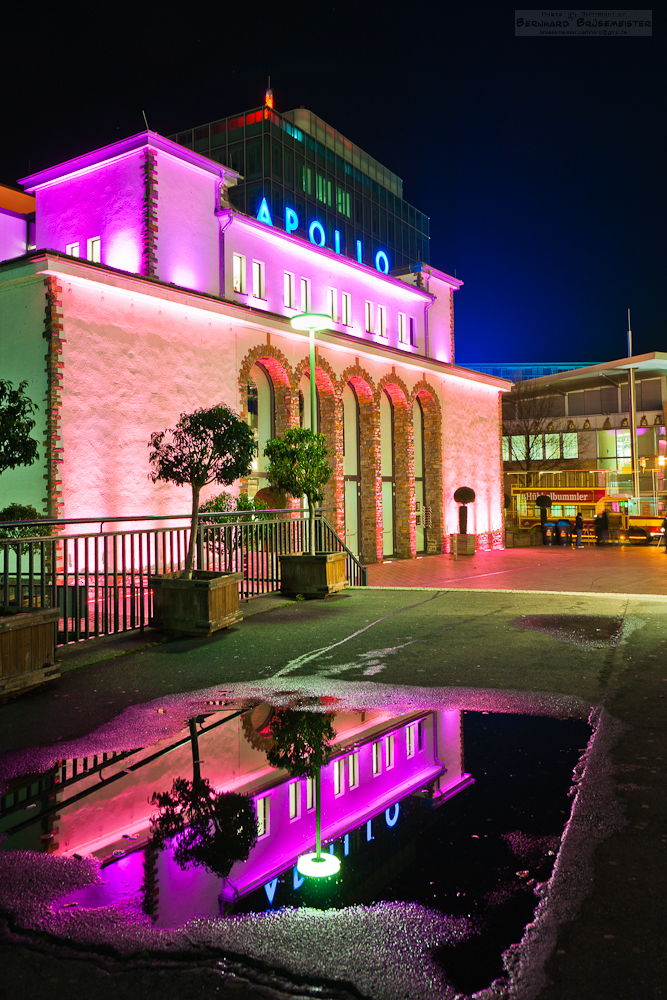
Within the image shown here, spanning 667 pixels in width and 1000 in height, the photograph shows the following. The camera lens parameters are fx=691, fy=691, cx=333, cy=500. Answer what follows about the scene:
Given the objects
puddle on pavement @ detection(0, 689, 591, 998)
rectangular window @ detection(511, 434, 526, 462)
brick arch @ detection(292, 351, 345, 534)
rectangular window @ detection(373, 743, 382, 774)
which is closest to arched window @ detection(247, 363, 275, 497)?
brick arch @ detection(292, 351, 345, 534)

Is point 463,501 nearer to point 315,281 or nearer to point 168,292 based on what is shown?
point 315,281

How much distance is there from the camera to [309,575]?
38.7 feet

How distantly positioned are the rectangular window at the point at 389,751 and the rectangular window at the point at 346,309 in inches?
815

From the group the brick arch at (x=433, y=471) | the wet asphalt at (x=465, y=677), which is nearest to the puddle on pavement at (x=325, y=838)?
the wet asphalt at (x=465, y=677)

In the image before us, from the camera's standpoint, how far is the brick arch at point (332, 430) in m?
21.0

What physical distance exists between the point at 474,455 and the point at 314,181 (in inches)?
555

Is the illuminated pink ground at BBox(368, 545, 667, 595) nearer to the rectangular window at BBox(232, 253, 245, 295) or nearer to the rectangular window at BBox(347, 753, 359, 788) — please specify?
the rectangular window at BBox(232, 253, 245, 295)

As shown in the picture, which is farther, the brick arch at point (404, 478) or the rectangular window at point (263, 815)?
the brick arch at point (404, 478)

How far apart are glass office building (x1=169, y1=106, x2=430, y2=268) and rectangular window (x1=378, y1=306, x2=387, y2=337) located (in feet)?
17.4

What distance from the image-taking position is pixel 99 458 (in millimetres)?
13609

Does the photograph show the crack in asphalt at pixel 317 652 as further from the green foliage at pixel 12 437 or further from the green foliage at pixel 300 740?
the green foliage at pixel 12 437

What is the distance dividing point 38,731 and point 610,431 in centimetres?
5269

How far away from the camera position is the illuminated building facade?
13.1 meters

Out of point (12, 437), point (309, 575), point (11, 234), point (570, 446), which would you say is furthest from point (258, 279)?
point (570, 446)
